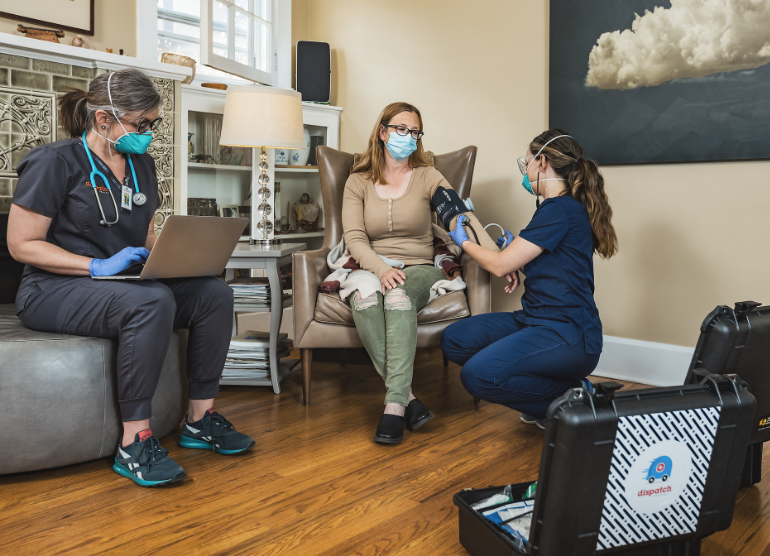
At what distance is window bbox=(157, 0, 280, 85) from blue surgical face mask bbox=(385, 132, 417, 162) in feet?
4.17

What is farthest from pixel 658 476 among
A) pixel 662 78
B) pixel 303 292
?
pixel 662 78

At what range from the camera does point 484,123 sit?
10.2 feet

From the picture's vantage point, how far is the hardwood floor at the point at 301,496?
1326 millimetres

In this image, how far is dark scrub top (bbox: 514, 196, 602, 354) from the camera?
1745 mm

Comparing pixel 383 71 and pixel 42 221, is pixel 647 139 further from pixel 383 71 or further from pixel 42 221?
pixel 42 221

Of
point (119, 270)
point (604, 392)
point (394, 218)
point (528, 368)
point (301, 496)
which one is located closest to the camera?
point (604, 392)

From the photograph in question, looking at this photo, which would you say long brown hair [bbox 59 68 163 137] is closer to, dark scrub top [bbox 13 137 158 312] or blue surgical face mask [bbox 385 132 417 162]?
dark scrub top [bbox 13 137 158 312]

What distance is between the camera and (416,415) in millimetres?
2002

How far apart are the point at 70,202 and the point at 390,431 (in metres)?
1.12

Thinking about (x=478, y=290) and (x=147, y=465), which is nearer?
(x=147, y=465)

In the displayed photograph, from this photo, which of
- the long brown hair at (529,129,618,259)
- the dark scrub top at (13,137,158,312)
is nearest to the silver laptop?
the dark scrub top at (13,137,158,312)

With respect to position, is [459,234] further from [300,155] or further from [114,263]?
[300,155]

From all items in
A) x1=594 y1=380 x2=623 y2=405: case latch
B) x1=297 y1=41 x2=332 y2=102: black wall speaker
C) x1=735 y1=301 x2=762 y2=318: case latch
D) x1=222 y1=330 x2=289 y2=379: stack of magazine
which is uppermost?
x1=297 y1=41 x2=332 y2=102: black wall speaker

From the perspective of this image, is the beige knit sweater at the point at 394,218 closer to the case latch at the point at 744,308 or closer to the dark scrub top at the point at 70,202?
the dark scrub top at the point at 70,202
